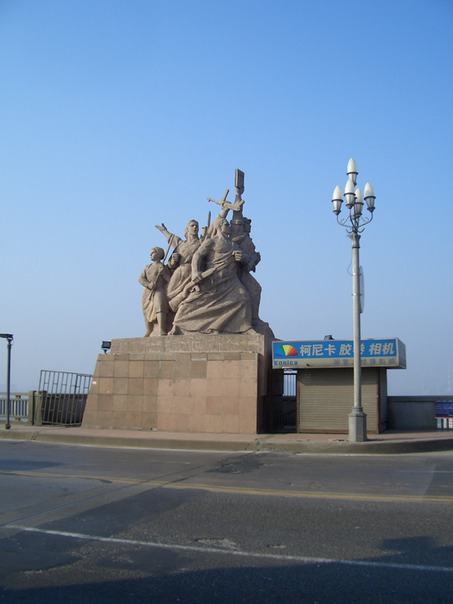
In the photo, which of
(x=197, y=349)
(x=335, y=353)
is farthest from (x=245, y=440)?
(x=197, y=349)

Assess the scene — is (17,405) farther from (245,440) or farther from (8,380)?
(245,440)

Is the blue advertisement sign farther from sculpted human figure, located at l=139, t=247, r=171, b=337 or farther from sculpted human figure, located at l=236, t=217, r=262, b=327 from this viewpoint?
sculpted human figure, located at l=139, t=247, r=171, b=337

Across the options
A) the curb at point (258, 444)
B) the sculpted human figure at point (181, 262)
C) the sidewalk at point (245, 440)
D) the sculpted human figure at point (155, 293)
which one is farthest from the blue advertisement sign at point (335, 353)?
the sculpted human figure at point (155, 293)

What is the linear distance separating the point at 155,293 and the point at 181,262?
4.50 feet

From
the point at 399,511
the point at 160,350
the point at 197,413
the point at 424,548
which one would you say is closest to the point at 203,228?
the point at 160,350

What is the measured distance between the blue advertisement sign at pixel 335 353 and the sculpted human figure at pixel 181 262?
433cm

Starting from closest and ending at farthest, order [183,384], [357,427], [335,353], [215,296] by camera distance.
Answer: [357,427] → [335,353] → [183,384] → [215,296]

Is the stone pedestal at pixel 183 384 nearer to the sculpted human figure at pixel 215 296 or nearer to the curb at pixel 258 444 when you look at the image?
the sculpted human figure at pixel 215 296

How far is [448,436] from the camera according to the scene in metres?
15.9

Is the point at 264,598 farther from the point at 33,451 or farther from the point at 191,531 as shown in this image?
the point at 33,451

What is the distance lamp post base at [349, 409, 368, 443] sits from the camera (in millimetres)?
14971

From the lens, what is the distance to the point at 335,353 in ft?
57.6

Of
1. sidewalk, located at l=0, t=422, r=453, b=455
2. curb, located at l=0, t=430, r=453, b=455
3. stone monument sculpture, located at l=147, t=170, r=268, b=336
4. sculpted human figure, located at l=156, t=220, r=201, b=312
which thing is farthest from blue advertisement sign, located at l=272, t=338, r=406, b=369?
sculpted human figure, located at l=156, t=220, r=201, b=312

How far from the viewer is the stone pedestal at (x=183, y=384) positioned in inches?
722
